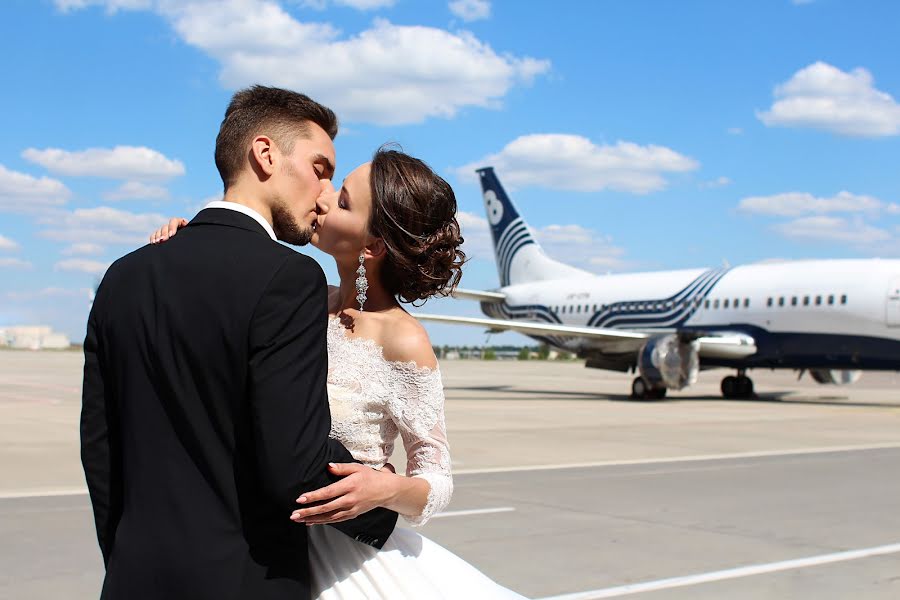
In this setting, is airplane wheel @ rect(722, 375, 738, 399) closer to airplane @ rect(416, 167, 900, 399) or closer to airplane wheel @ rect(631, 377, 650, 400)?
airplane @ rect(416, 167, 900, 399)

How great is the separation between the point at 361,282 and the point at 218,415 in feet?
1.68

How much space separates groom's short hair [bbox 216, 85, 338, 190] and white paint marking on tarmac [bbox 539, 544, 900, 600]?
3.66m

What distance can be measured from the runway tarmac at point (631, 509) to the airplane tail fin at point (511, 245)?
15671mm

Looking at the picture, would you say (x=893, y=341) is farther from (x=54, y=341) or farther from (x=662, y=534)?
(x=54, y=341)

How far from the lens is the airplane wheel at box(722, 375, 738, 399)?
2538 centimetres

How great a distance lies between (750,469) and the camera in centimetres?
1031

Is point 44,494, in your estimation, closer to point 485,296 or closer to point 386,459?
point 386,459

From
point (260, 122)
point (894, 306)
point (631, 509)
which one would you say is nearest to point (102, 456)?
point (260, 122)

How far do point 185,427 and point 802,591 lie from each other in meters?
4.46

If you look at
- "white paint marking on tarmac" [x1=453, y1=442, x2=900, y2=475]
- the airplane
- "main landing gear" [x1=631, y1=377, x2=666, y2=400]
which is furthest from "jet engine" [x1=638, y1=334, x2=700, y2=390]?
"white paint marking on tarmac" [x1=453, y1=442, x2=900, y2=475]

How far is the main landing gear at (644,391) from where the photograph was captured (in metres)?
24.4

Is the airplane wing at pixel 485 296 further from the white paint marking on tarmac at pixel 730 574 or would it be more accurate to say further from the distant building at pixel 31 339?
the distant building at pixel 31 339

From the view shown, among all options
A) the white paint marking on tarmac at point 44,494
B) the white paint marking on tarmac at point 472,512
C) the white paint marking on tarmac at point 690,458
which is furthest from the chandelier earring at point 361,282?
the white paint marking on tarmac at point 690,458

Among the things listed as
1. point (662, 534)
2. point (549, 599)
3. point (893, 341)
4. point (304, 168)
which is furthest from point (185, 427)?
point (893, 341)
